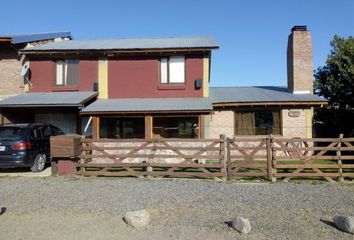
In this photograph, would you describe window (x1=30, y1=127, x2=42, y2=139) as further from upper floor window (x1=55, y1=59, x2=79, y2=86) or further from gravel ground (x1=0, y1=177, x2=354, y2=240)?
upper floor window (x1=55, y1=59, x2=79, y2=86)

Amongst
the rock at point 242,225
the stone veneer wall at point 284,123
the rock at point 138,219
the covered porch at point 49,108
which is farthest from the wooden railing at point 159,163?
the stone veneer wall at point 284,123

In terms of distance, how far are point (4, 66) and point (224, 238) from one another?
1607 cm

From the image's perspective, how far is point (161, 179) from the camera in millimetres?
11242

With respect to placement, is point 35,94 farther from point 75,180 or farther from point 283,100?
point 283,100

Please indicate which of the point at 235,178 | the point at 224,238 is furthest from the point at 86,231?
the point at 235,178

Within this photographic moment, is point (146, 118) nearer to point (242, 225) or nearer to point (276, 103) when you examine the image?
point (276, 103)

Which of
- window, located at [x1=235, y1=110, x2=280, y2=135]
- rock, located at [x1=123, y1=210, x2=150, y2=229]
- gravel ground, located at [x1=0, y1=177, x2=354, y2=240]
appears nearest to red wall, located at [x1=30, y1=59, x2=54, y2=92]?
gravel ground, located at [x1=0, y1=177, x2=354, y2=240]

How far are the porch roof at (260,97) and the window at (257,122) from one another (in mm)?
696

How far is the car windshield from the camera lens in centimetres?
1219

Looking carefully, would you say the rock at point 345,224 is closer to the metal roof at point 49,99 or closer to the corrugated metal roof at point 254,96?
the corrugated metal roof at point 254,96

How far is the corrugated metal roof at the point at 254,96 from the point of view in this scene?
1738 centimetres

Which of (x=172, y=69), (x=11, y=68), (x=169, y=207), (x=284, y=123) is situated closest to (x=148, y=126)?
(x=172, y=69)

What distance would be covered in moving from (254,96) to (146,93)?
18.0 feet

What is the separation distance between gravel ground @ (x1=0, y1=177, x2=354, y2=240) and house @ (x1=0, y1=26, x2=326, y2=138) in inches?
255
